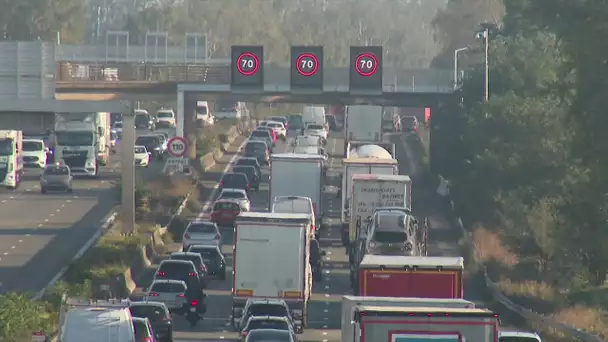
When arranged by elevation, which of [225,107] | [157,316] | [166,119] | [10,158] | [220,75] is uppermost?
[220,75]

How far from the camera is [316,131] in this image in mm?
100062

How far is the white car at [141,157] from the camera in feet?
270

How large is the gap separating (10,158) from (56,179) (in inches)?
84.3

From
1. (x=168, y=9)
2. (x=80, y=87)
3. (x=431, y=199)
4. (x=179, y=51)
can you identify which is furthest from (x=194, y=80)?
(x=168, y=9)

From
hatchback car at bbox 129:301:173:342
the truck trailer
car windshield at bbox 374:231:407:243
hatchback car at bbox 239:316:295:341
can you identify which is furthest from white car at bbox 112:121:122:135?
the truck trailer

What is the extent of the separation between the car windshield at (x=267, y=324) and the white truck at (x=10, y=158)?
124ft

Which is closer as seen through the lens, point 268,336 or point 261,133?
point 268,336

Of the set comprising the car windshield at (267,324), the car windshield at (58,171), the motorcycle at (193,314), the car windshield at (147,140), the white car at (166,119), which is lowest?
the motorcycle at (193,314)

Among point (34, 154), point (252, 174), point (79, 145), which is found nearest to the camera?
point (252, 174)

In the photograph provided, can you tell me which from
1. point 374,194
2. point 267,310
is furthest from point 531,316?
point 374,194

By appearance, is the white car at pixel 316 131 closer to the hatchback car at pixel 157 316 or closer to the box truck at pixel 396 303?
the hatchback car at pixel 157 316

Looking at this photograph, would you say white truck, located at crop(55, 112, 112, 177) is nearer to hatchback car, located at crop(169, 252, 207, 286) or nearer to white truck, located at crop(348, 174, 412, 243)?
white truck, located at crop(348, 174, 412, 243)

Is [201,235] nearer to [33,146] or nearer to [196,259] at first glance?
[196,259]

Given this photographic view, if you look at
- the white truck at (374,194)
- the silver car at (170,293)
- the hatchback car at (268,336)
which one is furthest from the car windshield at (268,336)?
the white truck at (374,194)
